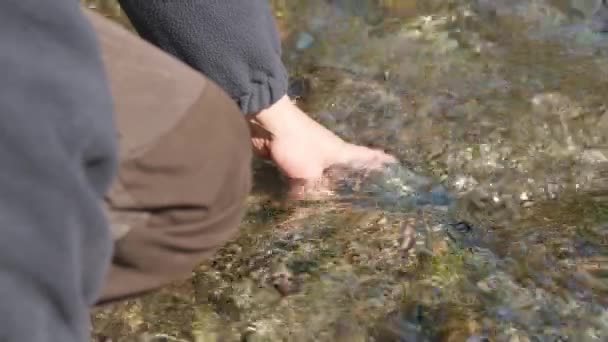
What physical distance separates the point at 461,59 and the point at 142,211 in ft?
6.35

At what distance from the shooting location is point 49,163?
2.55 ft

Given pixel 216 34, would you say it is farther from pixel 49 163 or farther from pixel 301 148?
pixel 49 163

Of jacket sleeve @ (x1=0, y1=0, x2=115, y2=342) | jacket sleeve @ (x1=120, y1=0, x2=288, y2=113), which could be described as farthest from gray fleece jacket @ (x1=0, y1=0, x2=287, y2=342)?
jacket sleeve @ (x1=120, y1=0, x2=288, y2=113)

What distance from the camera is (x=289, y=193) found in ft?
7.35

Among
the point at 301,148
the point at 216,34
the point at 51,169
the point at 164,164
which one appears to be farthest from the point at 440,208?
the point at 51,169

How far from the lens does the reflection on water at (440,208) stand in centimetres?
178

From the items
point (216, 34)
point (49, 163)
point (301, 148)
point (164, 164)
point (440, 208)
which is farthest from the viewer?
point (301, 148)

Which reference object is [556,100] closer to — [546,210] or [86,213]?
[546,210]

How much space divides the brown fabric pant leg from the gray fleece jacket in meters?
0.06

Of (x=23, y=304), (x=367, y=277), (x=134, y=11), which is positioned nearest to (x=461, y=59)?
(x=367, y=277)

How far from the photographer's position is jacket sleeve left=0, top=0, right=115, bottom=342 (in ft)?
2.53

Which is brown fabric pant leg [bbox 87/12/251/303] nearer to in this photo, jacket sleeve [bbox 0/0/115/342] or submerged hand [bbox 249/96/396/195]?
jacket sleeve [bbox 0/0/115/342]

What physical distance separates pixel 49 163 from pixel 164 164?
19 cm

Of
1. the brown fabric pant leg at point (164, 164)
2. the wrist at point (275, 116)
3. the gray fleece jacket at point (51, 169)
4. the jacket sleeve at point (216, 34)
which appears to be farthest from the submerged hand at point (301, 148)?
the gray fleece jacket at point (51, 169)
